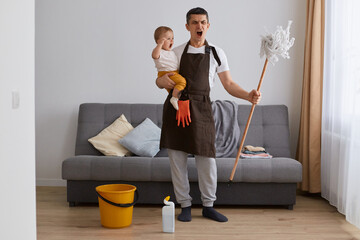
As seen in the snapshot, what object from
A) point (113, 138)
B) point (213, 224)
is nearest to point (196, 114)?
point (213, 224)

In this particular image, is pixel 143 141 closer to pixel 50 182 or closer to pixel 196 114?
pixel 196 114

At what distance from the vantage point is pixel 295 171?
3996 mm

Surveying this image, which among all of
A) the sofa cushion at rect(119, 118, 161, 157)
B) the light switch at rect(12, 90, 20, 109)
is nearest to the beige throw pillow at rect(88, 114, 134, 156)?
the sofa cushion at rect(119, 118, 161, 157)

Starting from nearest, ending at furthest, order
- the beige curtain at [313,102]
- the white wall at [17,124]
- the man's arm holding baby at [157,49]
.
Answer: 1. the white wall at [17,124]
2. the man's arm holding baby at [157,49]
3. the beige curtain at [313,102]

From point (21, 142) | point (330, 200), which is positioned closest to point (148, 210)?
point (330, 200)

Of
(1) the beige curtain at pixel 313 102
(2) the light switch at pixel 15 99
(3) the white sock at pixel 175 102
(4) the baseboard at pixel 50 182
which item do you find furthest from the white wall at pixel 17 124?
(1) the beige curtain at pixel 313 102

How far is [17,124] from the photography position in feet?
7.49

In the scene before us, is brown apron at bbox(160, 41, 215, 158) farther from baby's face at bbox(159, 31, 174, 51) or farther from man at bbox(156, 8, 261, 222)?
baby's face at bbox(159, 31, 174, 51)

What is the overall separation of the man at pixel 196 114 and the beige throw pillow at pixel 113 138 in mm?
896

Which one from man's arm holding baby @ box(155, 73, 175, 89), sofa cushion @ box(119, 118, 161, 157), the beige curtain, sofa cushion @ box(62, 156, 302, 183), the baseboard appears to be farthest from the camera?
the baseboard

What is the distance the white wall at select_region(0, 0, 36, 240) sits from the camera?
6.99 feet

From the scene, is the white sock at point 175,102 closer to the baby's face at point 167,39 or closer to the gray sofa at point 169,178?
the baby's face at point 167,39

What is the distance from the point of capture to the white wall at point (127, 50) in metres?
4.84

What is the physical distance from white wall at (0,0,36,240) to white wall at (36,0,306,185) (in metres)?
2.44
